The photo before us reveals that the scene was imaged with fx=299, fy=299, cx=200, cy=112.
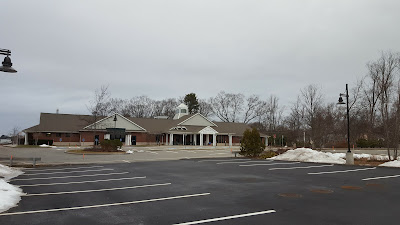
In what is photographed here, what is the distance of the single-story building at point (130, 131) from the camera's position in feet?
175

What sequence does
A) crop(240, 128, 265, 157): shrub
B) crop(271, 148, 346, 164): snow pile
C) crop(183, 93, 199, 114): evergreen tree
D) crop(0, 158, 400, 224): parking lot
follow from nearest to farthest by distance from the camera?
crop(0, 158, 400, 224): parking lot → crop(271, 148, 346, 164): snow pile → crop(240, 128, 265, 157): shrub → crop(183, 93, 199, 114): evergreen tree

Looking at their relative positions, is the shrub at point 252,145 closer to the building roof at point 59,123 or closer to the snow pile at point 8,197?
the snow pile at point 8,197

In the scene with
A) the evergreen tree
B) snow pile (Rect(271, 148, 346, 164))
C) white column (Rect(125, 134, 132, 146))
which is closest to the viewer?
snow pile (Rect(271, 148, 346, 164))

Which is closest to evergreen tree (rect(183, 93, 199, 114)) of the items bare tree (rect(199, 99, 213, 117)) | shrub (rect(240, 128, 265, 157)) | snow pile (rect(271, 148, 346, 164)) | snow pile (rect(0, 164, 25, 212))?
bare tree (rect(199, 99, 213, 117))

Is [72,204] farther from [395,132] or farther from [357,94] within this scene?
[357,94]

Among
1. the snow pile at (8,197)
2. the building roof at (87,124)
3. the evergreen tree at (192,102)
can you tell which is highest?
the evergreen tree at (192,102)

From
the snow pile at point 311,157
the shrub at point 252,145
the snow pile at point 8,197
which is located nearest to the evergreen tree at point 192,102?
the shrub at point 252,145

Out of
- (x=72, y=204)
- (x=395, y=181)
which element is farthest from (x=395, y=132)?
(x=72, y=204)

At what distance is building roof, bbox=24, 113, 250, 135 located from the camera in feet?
177

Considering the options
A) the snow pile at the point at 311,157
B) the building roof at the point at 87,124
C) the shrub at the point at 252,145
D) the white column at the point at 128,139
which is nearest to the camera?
the snow pile at the point at 311,157

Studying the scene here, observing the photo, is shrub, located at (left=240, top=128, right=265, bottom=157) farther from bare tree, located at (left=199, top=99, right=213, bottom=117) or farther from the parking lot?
bare tree, located at (left=199, top=99, right=213, bottom=117)

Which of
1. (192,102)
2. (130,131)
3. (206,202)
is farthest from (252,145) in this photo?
(192,102)

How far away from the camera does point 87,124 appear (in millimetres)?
55781

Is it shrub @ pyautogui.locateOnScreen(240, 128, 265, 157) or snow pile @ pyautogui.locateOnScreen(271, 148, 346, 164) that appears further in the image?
shrub @ pyautogui.locateOnScreen(240, 128, 265, 157)
